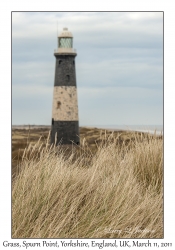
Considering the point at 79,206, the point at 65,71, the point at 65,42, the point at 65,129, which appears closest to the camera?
the point at 79,206

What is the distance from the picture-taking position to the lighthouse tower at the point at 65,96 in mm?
19922

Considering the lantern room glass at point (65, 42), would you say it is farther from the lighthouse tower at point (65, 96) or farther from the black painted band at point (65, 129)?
the black painted band at point (65, 129)

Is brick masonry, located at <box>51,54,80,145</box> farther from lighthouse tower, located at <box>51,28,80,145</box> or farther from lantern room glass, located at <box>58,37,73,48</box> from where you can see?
lantern room glass, located at <box>58,37,73,48</box>

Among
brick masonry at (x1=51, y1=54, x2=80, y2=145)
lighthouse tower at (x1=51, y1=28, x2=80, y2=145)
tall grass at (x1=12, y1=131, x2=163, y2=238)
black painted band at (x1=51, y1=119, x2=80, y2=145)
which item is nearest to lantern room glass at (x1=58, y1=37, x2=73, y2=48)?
lighthouse tower at (x1=51, y1=28, x2=80, y2=145)

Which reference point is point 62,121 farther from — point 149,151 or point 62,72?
point 149,151

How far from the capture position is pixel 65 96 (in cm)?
1991

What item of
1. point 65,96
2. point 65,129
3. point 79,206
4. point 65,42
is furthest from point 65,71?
point 79,206

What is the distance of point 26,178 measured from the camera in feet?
16.5

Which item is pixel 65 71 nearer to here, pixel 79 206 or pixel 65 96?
pixel 65 96

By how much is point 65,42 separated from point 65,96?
269cm

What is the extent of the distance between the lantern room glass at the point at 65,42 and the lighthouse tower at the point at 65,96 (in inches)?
6.3

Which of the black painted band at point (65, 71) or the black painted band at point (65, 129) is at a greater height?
the black painted band at point (65, 71)

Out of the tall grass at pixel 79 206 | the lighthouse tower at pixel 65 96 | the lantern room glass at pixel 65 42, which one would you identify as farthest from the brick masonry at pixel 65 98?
the tall grass at pixel 79 206

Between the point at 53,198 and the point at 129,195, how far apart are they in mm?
835
